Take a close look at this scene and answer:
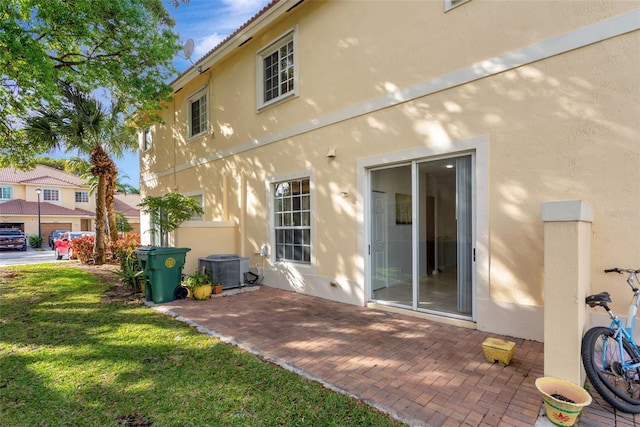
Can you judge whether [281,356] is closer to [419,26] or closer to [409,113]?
[409,113]

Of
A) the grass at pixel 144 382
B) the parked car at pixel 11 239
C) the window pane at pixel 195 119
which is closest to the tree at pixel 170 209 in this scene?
the grass at pixel 144 382

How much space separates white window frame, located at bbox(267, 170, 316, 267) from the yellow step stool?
171 inches

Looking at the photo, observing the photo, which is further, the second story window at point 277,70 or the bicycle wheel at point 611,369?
the second story window at point 277,70

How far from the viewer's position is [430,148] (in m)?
5.57

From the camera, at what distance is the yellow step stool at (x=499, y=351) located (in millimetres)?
3795

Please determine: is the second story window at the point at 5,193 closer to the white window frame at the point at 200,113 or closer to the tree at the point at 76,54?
the tree at the point at 76,54

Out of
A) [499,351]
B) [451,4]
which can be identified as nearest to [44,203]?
[451,4]

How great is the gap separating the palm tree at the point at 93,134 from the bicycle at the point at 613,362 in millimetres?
15230

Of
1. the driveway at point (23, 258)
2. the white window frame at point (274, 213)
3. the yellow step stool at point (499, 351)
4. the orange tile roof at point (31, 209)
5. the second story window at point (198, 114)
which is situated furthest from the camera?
the orange tile roof at point (31, 209)

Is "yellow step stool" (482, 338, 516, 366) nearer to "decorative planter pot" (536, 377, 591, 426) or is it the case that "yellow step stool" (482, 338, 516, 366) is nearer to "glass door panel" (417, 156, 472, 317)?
"decorative planter pot" (536, 377, 591, 426)

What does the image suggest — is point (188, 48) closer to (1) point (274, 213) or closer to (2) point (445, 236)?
(1) point (274, 213)

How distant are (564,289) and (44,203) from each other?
1890 inches

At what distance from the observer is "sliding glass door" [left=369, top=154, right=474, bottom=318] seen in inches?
212

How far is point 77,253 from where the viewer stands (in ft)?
49.6
